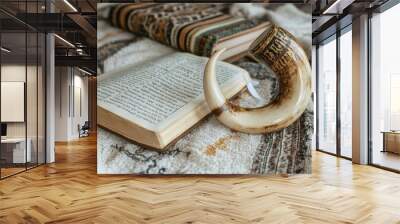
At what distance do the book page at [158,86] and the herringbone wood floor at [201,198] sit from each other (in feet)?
3.60

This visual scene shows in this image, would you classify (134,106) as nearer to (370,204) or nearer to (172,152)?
(172,152)

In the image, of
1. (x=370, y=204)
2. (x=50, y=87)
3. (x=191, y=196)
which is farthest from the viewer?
(x=50, y=87)

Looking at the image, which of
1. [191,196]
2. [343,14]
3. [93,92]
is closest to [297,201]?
[191,196]

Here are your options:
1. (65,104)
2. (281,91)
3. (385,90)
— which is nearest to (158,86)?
(281,91)

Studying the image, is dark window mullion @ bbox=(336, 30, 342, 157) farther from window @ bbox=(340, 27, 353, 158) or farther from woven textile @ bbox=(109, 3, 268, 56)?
woven textile @ bbox=(109, 3, 268, 56)

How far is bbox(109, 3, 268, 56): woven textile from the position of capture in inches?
230

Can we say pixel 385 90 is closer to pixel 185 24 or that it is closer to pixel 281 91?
pixel 281 91

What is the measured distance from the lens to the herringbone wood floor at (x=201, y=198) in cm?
364

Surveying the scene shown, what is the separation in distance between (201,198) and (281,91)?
224 centimetres

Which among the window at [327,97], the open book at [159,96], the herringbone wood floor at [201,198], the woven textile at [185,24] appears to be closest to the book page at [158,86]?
the open book at [159,96]

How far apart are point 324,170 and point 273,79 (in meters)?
2.09

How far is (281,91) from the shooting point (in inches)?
226

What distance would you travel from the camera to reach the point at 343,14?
711 centimetres

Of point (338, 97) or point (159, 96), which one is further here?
point (338, 97)
